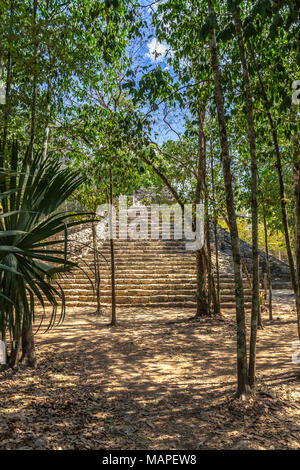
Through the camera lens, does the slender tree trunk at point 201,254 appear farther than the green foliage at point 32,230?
Yes

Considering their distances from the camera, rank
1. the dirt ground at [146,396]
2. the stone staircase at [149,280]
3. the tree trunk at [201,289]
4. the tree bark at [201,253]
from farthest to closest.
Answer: the stone staircase at [149,280] < the tree trunk at [201,289] < the tree bark at [201,253] < the dirt ground at [146,396]

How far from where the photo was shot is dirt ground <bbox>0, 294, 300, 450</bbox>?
2.83m

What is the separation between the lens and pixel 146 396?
387 cm

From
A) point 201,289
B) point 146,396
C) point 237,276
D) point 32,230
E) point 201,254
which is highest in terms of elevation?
point 32,230

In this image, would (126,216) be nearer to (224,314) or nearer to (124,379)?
(224,314)

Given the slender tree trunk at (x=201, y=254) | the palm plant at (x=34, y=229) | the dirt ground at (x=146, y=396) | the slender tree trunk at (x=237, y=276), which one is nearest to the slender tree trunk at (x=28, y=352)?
the dirt ground at (x=146, y=396)

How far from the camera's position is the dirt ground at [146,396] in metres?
2.83

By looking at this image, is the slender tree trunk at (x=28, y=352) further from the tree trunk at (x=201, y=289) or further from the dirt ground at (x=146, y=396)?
the tree trunk at (x=201, y=289)

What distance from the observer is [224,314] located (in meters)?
8.98

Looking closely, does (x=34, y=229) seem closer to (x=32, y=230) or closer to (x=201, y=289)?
(x=32, y=230)

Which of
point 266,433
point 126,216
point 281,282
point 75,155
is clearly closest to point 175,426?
point 266,433

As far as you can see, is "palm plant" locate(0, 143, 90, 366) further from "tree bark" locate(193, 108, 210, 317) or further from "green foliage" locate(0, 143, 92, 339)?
"tree bark" locate(193, 108, 210, 317)

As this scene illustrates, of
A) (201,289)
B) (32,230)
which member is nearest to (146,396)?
(32,230)

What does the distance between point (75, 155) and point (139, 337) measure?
401 cm
